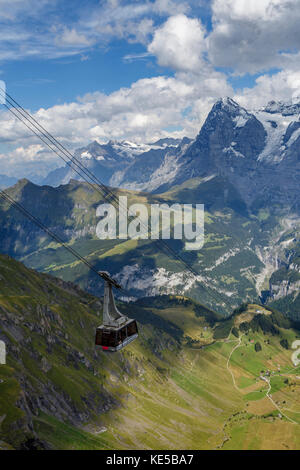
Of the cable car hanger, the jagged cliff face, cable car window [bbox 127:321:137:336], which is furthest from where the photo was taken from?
the jagged cliff face

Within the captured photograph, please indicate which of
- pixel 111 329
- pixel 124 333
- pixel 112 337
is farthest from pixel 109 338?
pixel 124 333

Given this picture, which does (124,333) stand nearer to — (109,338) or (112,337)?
(112,337)

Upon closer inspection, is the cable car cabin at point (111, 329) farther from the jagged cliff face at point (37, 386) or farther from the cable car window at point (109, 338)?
the jagged cliff face at point (37, 386)

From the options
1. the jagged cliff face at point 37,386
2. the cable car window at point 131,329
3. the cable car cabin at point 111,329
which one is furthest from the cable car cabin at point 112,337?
the jagged cliff face at point 37,386

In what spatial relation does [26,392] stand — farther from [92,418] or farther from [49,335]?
[49,335]

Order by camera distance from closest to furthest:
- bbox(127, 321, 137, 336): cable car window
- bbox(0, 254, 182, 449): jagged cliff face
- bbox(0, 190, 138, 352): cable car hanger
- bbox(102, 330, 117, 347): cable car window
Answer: bbox(0, 190, 138, 352): cable car hanger → bbox(102, 330, 117, 347): cable car window → bbox(127, 321, 137, 336): cable car window → bbox(0, 254, 182, 449): jagged cliff face

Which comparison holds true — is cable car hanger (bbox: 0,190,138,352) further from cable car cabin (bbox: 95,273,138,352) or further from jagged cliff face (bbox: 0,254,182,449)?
jagged cliff face (bbox: 0,254,182,449)

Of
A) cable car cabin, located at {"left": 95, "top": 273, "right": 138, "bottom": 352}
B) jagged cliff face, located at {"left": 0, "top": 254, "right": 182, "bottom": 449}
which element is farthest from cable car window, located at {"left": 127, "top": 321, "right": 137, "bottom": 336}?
jagged cliff face, located at {"left": 0, "top": 254, "right": 182, "bottom": 449}
